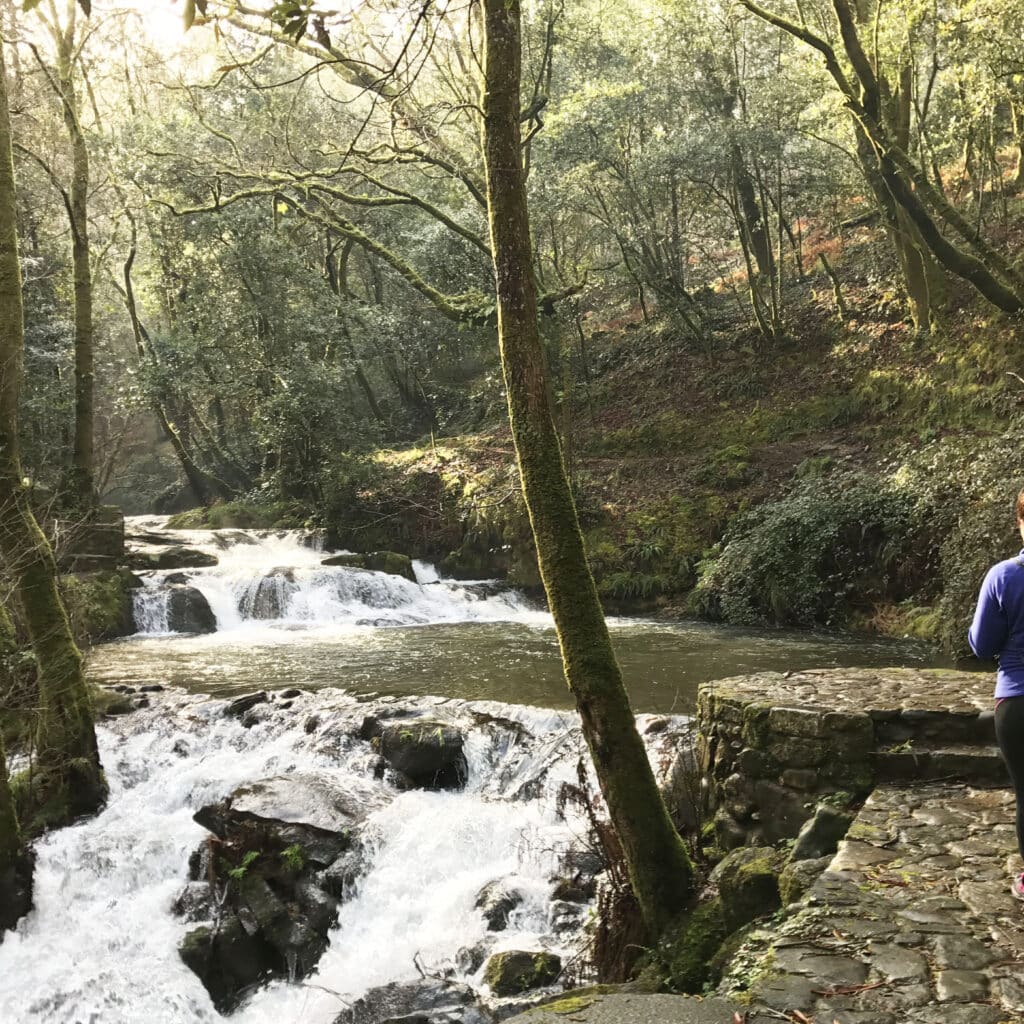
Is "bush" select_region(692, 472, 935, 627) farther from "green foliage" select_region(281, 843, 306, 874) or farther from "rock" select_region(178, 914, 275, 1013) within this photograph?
"rock" select_region(178, 914, 275, 1013)

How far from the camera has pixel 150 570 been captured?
55.7 ft

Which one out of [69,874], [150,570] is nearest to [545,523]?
[69,874]

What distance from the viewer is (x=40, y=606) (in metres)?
7.32

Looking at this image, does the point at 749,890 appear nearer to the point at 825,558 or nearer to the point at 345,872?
the point at 345,872

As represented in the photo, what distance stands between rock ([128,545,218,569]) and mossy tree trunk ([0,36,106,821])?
10172 millimetres

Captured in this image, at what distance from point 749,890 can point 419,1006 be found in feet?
7.79

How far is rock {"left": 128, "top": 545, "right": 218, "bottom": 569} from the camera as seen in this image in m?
17.3

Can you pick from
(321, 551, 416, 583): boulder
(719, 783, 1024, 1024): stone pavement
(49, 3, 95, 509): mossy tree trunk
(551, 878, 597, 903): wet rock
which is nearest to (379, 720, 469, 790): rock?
(551, 878, 597, 903): wet rock

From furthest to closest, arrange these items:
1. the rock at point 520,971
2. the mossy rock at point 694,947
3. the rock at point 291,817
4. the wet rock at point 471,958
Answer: the rock at point 291,817 < the wet rock at point 471,958 < the rock at point 520,971 < the mossy rock at point 694,947

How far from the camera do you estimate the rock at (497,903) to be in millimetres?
5844

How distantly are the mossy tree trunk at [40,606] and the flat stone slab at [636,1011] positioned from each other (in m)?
5.88

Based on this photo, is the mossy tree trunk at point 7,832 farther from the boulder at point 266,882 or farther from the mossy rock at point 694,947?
the mossy rock at point 694,947

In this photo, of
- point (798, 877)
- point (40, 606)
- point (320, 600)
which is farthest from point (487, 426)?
point (798, 877)

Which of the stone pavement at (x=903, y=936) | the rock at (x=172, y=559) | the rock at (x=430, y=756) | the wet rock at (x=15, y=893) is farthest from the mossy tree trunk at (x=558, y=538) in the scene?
the rock at (x=172, y=559)
